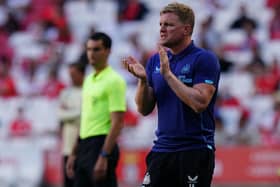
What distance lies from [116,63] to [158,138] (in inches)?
475

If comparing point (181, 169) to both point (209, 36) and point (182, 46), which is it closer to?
point (182, 46)

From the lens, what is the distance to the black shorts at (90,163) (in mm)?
8984

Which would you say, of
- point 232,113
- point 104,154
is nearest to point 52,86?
point 232,113

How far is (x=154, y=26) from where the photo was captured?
62.7ft

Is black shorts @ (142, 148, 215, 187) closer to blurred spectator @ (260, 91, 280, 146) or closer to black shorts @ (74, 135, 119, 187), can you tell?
black shorts @ (74, 135, 119, 187)

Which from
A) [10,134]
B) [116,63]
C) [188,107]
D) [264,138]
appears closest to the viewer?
[188,107]

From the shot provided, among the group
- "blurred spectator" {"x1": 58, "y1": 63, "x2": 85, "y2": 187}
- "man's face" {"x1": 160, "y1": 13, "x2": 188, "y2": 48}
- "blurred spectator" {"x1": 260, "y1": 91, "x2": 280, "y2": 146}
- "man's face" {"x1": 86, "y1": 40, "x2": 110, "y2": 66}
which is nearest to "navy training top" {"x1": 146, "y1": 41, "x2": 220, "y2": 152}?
"man's face" {"x1": 160, "y1": 13, "x2": 188, "y2": 48}

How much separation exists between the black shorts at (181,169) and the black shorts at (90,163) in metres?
2.39

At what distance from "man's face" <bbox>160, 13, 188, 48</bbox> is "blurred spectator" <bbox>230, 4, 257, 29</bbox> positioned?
11.6 metres

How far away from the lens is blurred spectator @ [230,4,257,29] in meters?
17.9

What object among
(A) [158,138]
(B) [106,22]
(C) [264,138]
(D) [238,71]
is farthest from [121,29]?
(A) [158,138]

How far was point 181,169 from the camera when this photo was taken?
6453 mm

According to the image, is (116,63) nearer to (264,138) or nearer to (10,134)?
(10,134)

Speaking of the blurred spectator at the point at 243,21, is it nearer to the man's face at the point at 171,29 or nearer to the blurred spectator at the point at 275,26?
the blurred spectator at the point at 275,26
